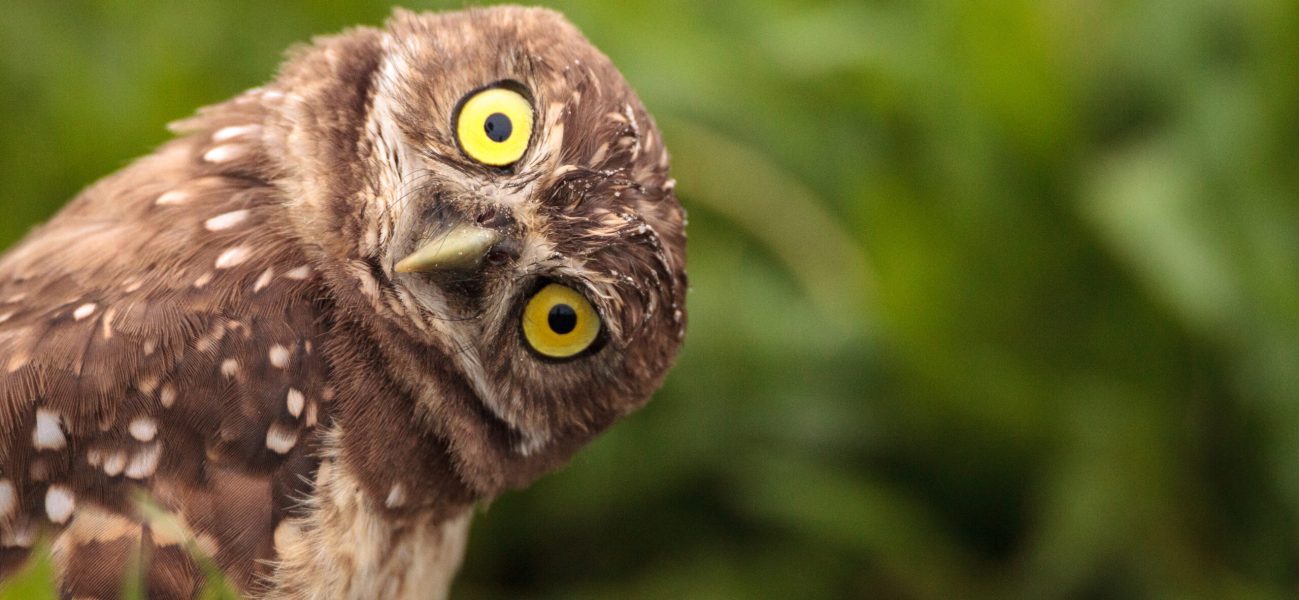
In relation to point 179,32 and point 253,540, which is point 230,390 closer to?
point 253,540

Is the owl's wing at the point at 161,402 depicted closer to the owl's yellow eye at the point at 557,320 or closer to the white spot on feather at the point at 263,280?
the white spot on feather at the point at 263,280

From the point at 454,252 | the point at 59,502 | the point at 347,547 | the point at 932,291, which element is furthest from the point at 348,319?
the point at 932,291

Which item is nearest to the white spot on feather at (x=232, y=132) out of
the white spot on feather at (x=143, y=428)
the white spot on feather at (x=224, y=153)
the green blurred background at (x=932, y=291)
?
the white spot on feather at (x=224, y=153)

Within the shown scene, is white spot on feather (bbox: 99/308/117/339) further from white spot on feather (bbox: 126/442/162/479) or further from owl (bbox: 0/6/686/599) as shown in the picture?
white spot on feather (bbox: 126/442/162/479)

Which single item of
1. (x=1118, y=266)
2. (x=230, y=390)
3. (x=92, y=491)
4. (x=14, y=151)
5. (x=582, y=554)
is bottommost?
(x=582, y=554)

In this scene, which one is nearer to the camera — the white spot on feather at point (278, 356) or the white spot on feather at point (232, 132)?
the white spot on feather at point (278, 356)

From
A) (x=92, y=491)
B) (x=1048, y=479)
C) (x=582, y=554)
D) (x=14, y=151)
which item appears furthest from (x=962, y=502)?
(x=14, y=151)

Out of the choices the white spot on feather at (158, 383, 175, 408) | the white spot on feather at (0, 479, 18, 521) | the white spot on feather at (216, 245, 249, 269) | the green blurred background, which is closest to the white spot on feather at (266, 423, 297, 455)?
the white spot on feather at (158, 383, 175, 408)
